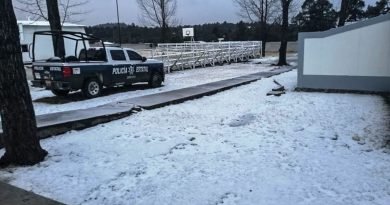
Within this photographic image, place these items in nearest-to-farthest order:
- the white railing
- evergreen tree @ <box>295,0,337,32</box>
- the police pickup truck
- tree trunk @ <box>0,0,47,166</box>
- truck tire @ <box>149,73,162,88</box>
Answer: tree trunk @ <box>0,0,47,166</box> → the police pickup truck → truck tire @ <box>149,73,162,88</box> → the white railing → evergreen tree @ <box>295,0,337,32</box>

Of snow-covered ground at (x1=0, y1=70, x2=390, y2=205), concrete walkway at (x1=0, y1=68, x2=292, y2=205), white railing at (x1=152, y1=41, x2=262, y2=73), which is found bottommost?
snow-covered ground at (x1=0, y1=70, x2=390, y2=205)

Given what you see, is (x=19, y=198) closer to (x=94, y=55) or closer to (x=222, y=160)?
(x=222, y=160)

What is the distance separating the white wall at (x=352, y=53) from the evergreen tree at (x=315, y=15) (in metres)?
33.2

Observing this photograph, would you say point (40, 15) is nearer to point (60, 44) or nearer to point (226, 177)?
point (60, 44)

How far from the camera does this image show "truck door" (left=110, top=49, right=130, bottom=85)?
43.4 feet

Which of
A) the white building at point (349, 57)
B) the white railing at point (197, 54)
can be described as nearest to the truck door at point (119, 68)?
the white building at point (349, 57)

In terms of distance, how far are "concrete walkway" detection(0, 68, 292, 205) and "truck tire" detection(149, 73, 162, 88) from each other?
2371 mm

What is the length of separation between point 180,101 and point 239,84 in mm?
4224

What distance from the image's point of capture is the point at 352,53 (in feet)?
38.9

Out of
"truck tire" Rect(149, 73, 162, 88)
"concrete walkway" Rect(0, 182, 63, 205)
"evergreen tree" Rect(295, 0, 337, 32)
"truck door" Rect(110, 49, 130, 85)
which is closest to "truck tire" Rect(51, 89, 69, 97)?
"truck door" Rect(110, 49, 130, 85)

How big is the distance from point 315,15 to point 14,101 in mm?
44529

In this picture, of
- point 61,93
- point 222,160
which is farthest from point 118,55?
point 222,160

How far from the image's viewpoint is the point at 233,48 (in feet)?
98.0

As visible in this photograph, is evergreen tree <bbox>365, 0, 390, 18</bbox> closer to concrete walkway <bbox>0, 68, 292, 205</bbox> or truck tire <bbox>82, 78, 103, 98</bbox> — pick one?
concrete walkway <bbox>0, 68, 292, 205</bbox>
